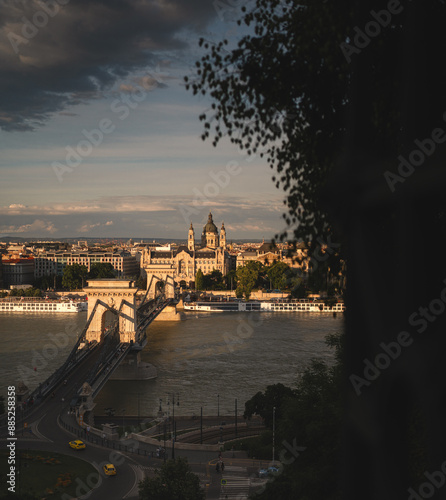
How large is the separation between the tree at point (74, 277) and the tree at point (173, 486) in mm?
44485

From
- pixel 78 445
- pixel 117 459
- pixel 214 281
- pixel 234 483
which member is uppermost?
pixel 214 281

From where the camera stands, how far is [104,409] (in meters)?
15.6

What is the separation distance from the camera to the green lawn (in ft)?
28.4

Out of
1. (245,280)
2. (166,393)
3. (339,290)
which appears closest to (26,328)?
(166,393)

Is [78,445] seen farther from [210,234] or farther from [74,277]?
[210,234]

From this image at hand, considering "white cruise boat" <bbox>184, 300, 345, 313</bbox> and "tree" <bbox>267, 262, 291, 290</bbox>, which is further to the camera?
"tree" <bbox>267, 262, 291, 290</bbox>

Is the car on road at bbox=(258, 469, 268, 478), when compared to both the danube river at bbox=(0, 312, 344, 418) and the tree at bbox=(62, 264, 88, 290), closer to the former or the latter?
the danube river at bbox=(0, 312, 344, 418)

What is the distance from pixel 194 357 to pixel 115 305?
11.5 feet

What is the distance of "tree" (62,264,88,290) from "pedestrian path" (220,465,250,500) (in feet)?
141

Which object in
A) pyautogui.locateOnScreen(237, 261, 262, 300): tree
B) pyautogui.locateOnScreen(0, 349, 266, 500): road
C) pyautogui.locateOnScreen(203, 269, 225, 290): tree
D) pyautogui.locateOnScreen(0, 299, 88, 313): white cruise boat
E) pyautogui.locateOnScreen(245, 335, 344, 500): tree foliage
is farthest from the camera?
pyautogui.locateOnScreen(203, 269, 225, 290): tree

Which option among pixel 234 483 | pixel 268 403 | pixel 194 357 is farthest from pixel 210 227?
pixel 234 483

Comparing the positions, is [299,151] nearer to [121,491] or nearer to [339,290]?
[339,290]

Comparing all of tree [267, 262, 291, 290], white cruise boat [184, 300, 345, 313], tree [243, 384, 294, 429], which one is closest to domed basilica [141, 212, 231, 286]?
tree [267, 262, 291, 290]

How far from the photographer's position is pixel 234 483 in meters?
9.45
